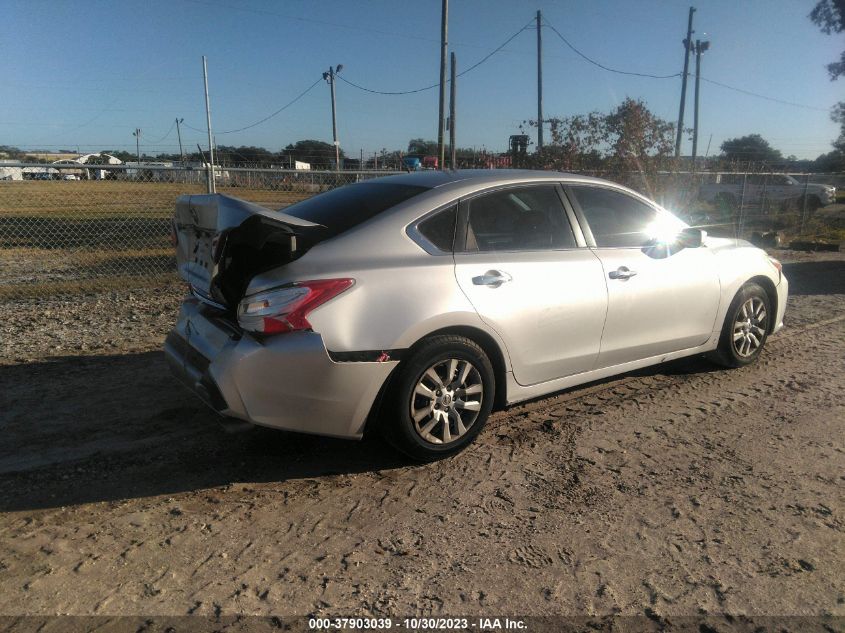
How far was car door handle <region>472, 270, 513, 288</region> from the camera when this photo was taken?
384 centimetres

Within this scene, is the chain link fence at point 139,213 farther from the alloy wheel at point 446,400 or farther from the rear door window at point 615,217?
the alloy wheel at point 446,400

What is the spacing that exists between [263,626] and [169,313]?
5499mm

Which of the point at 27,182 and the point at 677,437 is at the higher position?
the point at 27,182

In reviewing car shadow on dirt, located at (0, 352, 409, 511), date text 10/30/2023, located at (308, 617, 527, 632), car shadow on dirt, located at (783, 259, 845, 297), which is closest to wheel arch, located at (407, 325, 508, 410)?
car shadow on dirt, located at (0, 352, 409, 511)

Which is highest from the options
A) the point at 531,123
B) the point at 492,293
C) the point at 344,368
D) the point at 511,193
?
the point at 531,123

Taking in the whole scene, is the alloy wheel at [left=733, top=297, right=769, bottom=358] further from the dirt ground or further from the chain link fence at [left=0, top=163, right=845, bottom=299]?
the chain link fence at [left=0, top=163, right=845, bottom=299]

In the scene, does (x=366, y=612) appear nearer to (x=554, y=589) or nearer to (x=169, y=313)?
(x=554, y=589)

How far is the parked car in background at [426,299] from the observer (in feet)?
11.0

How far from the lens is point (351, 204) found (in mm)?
4098

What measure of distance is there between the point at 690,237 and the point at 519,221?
155 centimetres

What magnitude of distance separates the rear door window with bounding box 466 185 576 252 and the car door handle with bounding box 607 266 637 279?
33 cm

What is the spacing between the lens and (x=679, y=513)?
3.33 meters

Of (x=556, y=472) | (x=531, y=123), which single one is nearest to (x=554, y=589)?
(x=556, y=472)

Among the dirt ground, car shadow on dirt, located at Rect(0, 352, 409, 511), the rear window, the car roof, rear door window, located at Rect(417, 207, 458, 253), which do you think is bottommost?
the dirt ground
